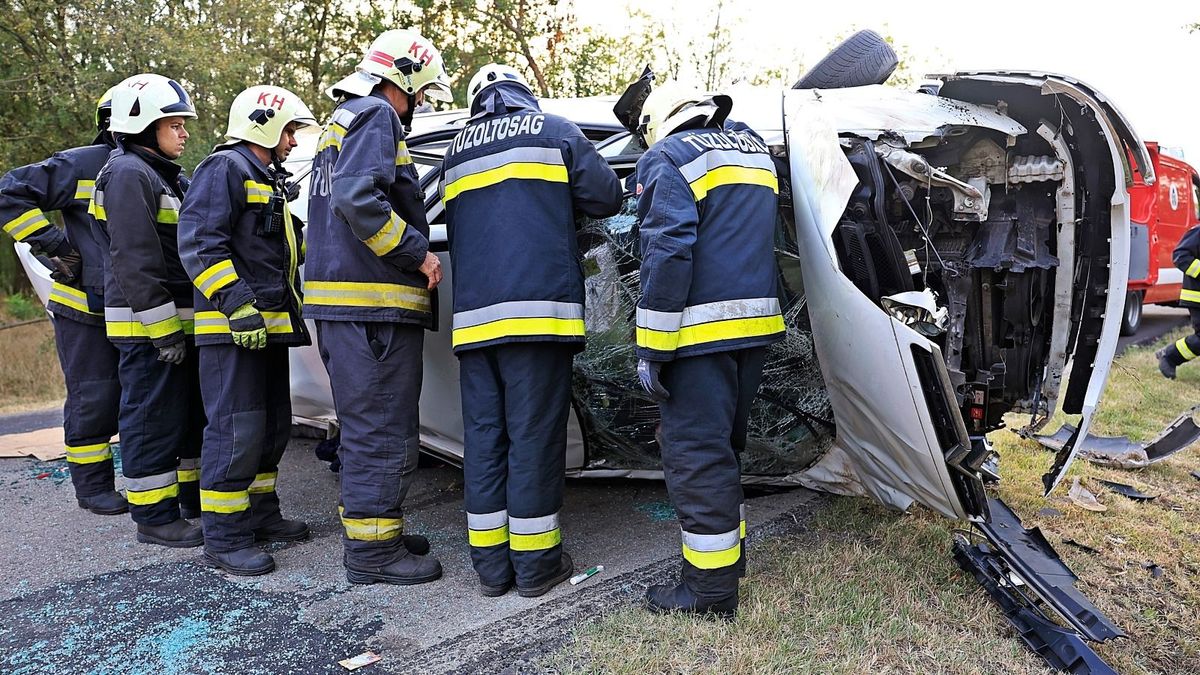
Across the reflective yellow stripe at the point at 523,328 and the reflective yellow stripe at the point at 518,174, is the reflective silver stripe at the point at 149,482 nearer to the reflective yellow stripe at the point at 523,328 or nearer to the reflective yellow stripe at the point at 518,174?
the reflective yellow stripe at the point at 523,328

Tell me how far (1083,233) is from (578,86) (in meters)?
10.4

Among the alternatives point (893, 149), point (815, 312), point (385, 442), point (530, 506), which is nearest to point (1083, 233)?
point (893, 149)

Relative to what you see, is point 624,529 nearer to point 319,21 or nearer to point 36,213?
Result: point 36,213

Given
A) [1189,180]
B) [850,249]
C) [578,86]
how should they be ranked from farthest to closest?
[578,86]
[1189,180]
[850,249]

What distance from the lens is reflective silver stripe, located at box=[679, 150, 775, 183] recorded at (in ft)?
8.42

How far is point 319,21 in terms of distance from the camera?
11.7 meters

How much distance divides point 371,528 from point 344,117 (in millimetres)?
1441

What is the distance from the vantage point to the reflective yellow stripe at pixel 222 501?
3.19 meters

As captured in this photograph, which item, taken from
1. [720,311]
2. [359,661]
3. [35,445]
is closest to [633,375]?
[720,311]

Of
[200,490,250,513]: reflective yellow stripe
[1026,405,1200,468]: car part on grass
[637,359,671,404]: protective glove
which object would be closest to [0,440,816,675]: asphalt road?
[200,490,250,513]: reflective yellow stripe

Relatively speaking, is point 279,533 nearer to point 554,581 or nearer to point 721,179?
point 554,581

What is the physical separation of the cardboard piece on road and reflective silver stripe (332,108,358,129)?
10.5 ft

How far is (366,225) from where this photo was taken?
2.70 metres

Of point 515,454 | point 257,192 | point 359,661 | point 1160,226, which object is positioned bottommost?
point 359,661
